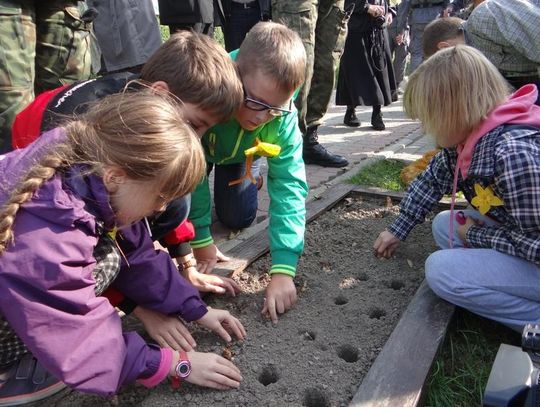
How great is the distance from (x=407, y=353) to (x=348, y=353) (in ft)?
0.72

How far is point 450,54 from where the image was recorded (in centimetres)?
189

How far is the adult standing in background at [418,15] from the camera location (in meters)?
6.34

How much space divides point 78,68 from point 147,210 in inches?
55.8

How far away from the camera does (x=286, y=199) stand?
219 centimetres

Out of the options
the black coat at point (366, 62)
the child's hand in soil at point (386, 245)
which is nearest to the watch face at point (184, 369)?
the child's hand in soil at point (386, 245)

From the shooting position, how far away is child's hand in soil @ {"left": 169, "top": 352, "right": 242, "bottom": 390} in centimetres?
151

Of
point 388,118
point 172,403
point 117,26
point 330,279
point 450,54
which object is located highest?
point 450,54

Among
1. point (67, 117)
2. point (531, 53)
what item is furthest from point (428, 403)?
point (531, 53)

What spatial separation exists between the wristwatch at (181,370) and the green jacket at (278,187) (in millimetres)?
603

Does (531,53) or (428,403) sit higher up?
(531,53)

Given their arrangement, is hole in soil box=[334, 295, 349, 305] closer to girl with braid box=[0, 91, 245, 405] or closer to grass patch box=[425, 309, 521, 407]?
grass patch box=[425, 309, 521, 407]

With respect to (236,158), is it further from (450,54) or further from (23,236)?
(23,236)

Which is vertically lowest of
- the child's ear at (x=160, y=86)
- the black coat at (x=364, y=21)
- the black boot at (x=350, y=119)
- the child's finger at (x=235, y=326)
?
the black boot at (x=350, y=119)

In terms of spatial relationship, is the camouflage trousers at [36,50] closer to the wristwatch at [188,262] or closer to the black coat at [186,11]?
the wristwatch at [188,262]
